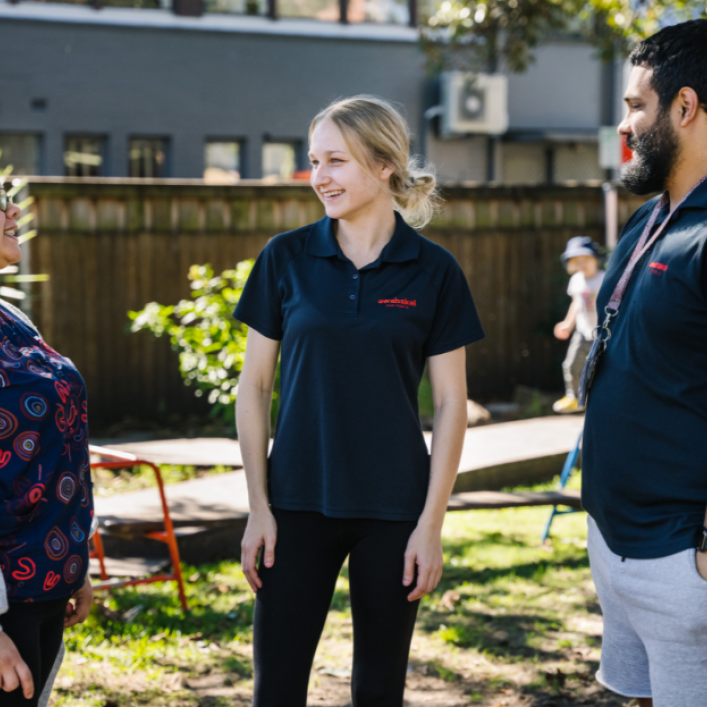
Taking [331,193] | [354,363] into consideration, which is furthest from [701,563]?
[331,193]

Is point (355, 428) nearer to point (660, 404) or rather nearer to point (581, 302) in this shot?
point (660, 404)

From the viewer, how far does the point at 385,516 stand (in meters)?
2.31

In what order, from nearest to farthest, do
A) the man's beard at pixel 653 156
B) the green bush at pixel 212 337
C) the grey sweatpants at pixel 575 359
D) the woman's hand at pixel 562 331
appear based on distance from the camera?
the man's beard at pixel 653 156, the woman's hand at pixel 562 331, the green bush at pixel 212 337, the grey sweatpants at pixel 575 359

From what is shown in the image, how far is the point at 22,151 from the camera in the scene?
537 inches

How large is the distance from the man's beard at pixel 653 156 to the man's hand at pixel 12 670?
1729 millimetres

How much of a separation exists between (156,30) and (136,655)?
12.0m

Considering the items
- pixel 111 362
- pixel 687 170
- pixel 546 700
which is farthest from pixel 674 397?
pixel 111 362

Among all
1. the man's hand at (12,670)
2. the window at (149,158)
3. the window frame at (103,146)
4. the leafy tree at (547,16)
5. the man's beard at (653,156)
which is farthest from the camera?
the window at (149,158)

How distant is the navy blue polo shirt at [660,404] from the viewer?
6.65 feet

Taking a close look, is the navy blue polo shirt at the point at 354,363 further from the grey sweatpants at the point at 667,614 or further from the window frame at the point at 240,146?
the window frame at the point at 240,146

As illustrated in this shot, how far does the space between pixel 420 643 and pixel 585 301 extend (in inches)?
157

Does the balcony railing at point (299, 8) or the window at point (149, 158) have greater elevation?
the balcony railing at point (299, 8)

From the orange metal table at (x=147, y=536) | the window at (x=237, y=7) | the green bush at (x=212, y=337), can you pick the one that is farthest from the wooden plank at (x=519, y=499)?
the window at (x=237, y=7)

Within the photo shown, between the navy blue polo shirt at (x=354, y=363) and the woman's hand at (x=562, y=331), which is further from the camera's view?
the woman's hand at (x=562, y=331)
